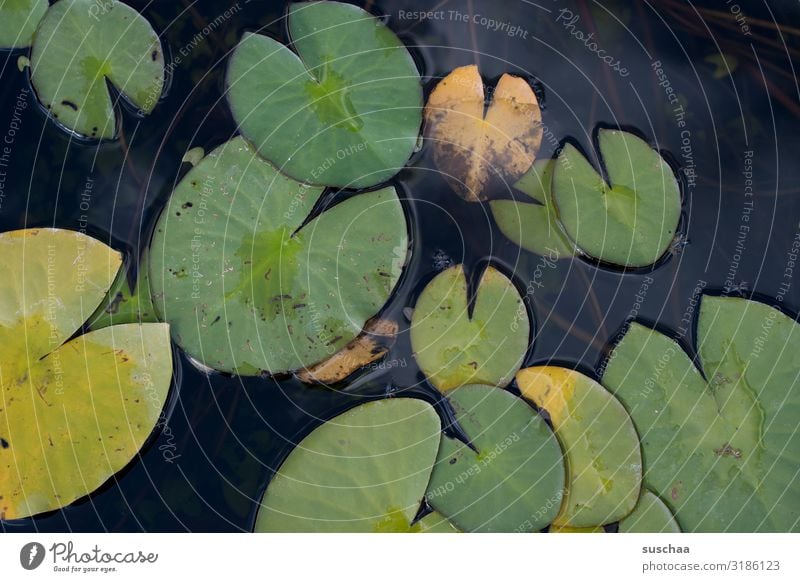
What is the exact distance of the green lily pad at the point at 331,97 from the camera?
6.39 feet

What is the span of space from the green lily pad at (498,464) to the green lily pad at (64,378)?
90cm

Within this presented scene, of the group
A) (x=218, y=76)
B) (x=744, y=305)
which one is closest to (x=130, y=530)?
(x=218, y=76)

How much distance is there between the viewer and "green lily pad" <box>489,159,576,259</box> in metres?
1.99

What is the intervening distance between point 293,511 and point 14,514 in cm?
85

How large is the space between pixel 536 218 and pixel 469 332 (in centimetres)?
42

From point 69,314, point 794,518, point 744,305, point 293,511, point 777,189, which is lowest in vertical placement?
point 794,518

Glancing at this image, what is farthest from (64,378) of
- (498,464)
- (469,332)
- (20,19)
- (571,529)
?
(571,529)

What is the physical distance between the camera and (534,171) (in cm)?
199

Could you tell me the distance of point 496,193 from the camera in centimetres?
200

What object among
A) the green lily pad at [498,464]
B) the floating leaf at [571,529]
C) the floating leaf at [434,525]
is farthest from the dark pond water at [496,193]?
the floating leaf at [571,529]

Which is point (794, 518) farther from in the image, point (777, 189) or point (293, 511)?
point (293, 511)

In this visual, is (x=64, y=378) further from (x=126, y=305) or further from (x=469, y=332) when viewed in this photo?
(x=469, y=332)

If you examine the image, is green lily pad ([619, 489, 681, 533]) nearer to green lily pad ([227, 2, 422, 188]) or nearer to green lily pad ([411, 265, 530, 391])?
green lily pad ([411, 265, 530, 391])

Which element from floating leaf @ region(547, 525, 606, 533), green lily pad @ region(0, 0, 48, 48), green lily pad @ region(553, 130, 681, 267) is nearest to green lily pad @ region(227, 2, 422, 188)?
green lily pad @ region(553, 130, 681, 267)
